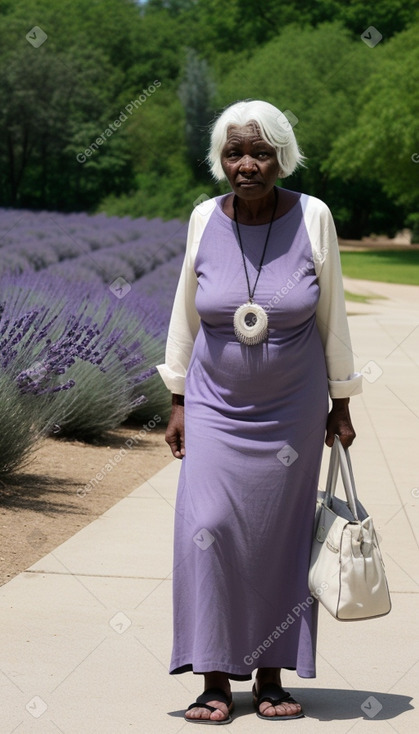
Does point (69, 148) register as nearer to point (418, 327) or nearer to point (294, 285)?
point (418, 327)

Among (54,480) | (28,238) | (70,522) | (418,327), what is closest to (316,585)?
(70,522)

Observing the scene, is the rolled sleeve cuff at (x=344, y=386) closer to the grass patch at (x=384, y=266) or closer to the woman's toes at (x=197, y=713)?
the woman's toes at (x=197, y=713)

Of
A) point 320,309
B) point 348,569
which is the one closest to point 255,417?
point 320,309

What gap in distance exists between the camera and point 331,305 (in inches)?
152

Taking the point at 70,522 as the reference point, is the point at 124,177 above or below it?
below

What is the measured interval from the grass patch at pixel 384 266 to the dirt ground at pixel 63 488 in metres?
26.9

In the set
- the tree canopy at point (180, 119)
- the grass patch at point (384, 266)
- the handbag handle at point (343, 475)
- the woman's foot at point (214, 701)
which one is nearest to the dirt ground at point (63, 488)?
the woman's foot at point (214, 701)

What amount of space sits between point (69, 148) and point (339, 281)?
6141cm

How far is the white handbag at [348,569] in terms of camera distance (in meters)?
3.71

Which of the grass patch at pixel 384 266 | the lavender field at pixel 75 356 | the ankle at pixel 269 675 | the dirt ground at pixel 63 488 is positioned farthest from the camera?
the grass patch at pixel 384 266

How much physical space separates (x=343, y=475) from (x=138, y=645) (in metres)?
1.24

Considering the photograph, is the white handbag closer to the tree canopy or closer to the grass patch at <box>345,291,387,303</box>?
the grass patch at <box>345,291,387,303</box>

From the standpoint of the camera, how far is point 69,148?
6391 centimetres

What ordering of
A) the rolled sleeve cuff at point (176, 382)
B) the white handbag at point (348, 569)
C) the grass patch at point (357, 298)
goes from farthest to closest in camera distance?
the grass patch at point (357, 298)
the rolled sleeve cuff at point (176, 382)
the white handbag at point (348, 569)
